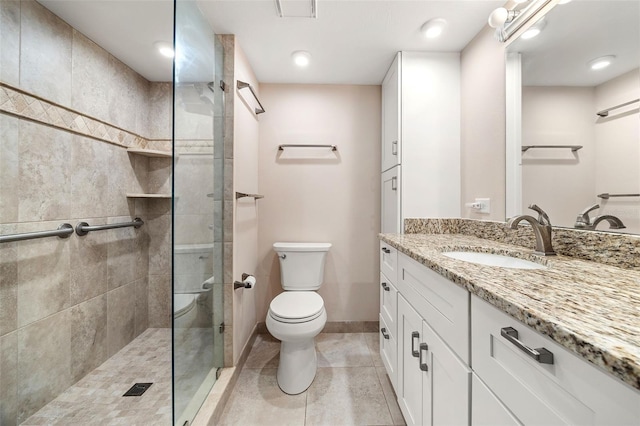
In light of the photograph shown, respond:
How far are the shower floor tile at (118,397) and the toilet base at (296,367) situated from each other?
609 millimetres

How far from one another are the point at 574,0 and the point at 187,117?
172cm

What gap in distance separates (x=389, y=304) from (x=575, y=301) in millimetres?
968

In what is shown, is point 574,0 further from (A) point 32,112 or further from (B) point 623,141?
(A) point 32,112

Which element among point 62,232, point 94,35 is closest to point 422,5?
point 94,35

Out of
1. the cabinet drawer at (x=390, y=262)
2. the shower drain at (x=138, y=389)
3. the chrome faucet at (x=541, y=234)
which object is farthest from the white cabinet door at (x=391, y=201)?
the shower drain at (x=138, y=389)

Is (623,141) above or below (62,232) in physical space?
above

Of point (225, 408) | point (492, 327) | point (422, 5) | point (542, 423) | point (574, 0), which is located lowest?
point (225, 408)

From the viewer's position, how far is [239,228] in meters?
1.61

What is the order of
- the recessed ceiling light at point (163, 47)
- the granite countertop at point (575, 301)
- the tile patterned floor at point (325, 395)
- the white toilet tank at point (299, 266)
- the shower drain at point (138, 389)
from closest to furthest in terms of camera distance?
the granite countertop at point (575, 301), the tile patterned floor at point (325, 395), the shower drain at point (138, 389), the recessed ceiling light at point (163, 47), the white toilet tank at point (299, 266)

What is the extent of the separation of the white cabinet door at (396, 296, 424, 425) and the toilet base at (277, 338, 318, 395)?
0.55 m

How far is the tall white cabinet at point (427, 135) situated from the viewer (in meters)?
1.68

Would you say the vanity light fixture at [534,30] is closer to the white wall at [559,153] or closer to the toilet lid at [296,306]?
the white wall at [559,153]

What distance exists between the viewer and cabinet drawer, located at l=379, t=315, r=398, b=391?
50.3 inches

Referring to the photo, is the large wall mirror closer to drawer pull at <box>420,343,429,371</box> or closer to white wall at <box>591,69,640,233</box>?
white wall at <box>591,69,640,233</box>
